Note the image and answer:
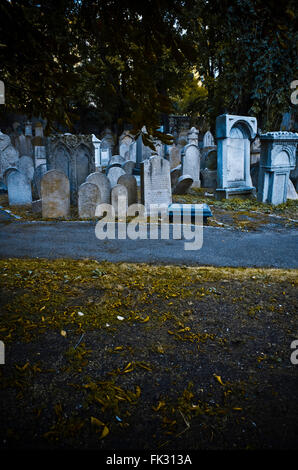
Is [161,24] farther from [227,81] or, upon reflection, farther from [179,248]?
[227,81]

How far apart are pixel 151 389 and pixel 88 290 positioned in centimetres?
153

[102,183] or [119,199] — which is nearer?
[119,199]

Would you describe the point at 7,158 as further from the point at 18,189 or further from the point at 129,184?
the point at 129,184

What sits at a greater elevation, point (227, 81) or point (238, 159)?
point (227, 81)

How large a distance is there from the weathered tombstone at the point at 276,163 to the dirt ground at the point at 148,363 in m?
6.11

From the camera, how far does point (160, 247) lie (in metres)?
5.01

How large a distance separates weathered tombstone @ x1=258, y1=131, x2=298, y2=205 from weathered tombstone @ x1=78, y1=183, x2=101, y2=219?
5.13 meters

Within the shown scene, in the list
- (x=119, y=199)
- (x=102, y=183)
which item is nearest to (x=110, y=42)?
(x=119, y=199)

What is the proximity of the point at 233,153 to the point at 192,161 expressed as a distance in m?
2.28

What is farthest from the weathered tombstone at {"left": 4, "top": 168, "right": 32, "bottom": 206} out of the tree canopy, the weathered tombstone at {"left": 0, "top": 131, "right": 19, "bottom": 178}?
the tree canopy

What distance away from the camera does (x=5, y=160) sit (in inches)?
507

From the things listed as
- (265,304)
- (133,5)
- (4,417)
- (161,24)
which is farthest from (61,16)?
(265,304)

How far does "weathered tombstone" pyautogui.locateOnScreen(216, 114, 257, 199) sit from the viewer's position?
30.4 feet

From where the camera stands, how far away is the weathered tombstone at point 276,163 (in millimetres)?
8406
